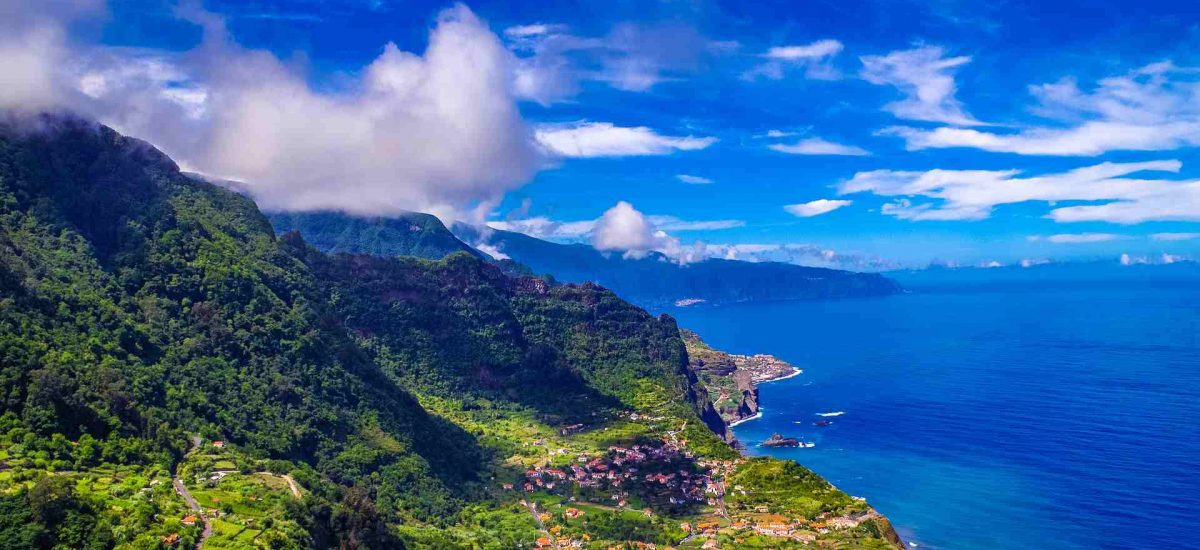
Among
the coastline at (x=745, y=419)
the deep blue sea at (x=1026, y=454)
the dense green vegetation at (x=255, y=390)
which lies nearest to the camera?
the dense green vegetation at (x=255, y=390)

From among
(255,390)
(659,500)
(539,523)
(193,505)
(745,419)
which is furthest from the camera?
(745,419)

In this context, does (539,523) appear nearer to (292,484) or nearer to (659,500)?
(659,500)

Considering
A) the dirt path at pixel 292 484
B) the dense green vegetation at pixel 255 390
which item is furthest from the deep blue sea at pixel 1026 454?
the dirt path at pixel 292 484

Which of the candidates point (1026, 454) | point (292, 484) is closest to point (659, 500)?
point (292, 484)

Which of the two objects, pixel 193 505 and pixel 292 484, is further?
pixel 292 484

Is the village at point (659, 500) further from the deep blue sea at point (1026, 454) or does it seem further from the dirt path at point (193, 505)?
the dirt path at point (193, 505)

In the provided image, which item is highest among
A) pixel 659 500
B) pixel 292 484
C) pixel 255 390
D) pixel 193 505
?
pixel 255 390

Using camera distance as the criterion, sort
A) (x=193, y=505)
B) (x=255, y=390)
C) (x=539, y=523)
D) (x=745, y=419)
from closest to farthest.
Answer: (x=193, y=505) < (x=539, y=523) < (x=255, y=390) < (x=745, y=419)

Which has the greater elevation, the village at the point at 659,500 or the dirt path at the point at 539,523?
the village at the point at 659,500
